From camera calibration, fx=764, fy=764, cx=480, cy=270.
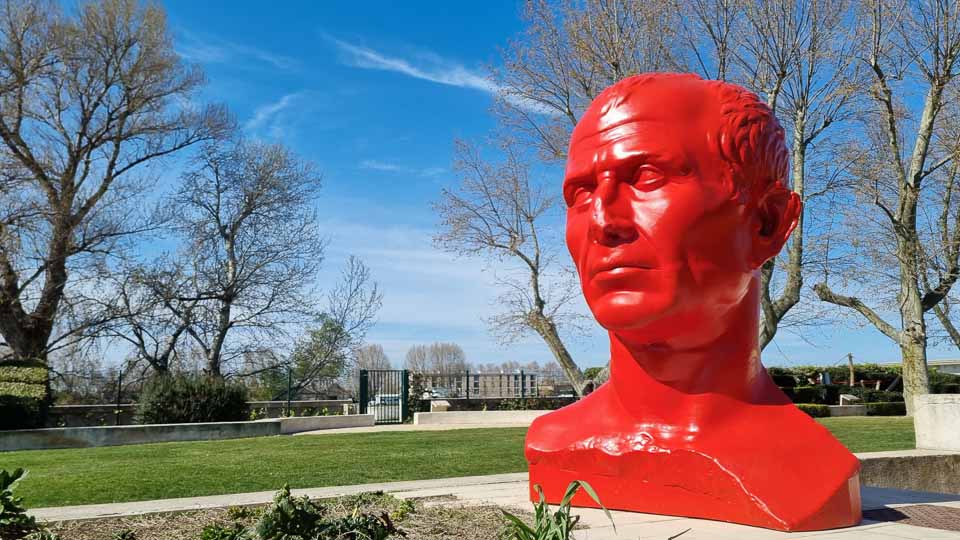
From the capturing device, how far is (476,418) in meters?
22.9

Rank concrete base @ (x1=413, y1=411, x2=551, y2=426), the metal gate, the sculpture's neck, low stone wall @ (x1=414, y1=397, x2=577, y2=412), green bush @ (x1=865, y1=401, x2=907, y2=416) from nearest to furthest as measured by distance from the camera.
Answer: the sculpture's neck < concrete base @ (x1=413, y1=411, x2=551, y2=426) < the metal gate < green bush @ (x1=865, y1=401, x2=907, y2=416) < low stone wall @ (x1=414, y1=397, x2=577, y2=412)

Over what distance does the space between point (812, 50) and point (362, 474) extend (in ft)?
45.9

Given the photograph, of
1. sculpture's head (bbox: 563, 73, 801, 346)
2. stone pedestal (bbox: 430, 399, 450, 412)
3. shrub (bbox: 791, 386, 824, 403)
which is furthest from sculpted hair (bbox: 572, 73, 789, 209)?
shrub (bbox: 791, 386, 824, 403)

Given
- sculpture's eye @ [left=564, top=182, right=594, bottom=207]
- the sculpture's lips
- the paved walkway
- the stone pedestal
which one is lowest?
the stone pedestal

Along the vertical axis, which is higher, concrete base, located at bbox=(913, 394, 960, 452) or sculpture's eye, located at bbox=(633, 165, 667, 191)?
sculpture's eye, located at bbox=(633, 165, 667, 191)

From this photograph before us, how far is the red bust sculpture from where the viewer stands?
463 cm

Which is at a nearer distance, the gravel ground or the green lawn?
the gravel ground

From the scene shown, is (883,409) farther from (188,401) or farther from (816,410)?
(188,401)

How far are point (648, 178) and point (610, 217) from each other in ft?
1.12

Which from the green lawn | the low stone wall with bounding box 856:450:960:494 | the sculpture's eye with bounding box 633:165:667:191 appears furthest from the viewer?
the green lawn

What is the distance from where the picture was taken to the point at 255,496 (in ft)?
21.4

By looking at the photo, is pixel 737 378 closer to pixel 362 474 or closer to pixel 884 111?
pixel 362 474

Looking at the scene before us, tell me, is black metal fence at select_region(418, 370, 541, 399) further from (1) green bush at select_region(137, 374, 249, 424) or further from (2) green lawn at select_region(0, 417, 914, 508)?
(2) green lawn at select_region(0, 417, 914, 508)

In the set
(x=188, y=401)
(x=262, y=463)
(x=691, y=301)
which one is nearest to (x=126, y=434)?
(x=188, y=401)
